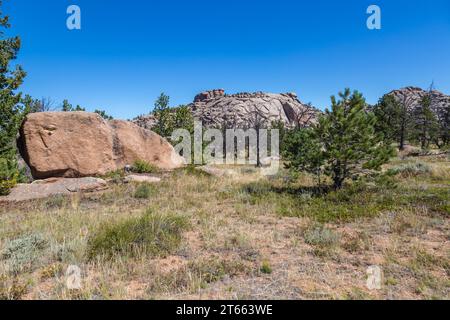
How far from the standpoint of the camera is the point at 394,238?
6.24 metres

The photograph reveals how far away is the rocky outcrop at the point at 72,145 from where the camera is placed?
1386 centimetres

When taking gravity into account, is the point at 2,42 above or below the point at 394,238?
above

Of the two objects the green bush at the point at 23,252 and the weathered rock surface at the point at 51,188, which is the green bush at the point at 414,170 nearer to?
the weathered rock surface at the point at 51,188

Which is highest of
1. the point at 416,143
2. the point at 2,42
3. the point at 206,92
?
the point at 206,92

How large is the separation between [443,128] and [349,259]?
3805 centimetres

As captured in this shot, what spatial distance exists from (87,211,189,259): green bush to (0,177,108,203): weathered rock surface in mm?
6993

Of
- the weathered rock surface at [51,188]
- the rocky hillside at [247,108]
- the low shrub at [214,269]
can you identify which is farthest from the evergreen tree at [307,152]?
the rocky hillside at [247,108]

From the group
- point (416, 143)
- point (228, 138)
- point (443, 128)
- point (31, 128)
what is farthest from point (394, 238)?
point (416, 143)

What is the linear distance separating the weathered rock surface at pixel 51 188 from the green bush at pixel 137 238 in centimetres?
699

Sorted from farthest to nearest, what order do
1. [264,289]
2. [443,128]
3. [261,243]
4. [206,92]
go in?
[206,92]
[443,128]
[261,243]
[264,289]

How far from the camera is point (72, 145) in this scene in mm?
14562

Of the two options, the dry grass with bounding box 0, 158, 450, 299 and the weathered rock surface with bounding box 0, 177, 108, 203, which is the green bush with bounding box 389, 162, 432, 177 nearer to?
the dry grass with bounding box 0, 158, 450, 299

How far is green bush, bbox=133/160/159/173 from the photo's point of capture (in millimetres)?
17172

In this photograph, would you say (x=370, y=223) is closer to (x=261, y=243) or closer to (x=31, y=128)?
(x=261, y=243)
